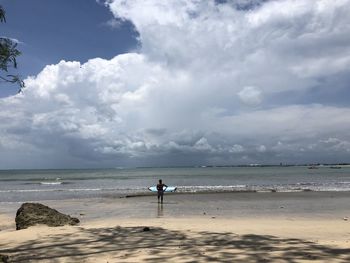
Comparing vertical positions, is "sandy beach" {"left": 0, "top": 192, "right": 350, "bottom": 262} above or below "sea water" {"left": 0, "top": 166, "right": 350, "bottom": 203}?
below

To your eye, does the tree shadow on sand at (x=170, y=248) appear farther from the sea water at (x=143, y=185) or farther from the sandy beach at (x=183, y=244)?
the sea water at (x=143, y=185)

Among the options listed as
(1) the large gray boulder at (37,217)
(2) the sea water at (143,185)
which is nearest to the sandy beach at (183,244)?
(1) the large gray boulder at (37,217)

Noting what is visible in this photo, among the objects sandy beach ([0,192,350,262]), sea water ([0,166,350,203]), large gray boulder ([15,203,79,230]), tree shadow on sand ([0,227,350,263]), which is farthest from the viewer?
sea water ([0,166,350,203])

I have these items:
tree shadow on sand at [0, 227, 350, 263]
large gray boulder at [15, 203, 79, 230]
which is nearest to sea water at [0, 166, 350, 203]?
large gray boulder at [15, 203, 79, 230]

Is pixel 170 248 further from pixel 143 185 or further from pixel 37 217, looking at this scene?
pixel 143 185

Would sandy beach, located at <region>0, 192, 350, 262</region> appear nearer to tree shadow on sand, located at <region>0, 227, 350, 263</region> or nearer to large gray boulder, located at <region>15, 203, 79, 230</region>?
tree shadow on sand, located at <region>0, 227, 350, 263</region>

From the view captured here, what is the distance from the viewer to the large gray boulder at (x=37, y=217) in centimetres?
1534

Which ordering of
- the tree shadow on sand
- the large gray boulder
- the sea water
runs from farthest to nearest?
1. the sea water
2. the large gray boulder
3. the tree shadow on sand

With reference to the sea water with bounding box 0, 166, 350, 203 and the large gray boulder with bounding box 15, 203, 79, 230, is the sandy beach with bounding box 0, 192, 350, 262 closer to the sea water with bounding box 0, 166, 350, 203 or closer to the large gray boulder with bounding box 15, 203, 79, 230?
the large gray boulder with bounding box 15, 203, 79, 230

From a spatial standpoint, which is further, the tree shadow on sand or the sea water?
the sea water

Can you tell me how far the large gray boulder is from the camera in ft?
50.3

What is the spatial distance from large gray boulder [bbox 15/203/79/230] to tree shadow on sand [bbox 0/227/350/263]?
2.87 metres

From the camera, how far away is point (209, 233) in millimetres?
12875

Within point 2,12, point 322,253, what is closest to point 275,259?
point 322,253
